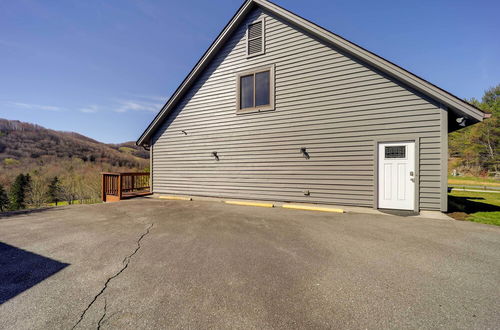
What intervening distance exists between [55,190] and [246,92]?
41.3m

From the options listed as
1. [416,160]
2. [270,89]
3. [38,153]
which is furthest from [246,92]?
[38,153]

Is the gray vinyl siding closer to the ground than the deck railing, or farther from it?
farther from it

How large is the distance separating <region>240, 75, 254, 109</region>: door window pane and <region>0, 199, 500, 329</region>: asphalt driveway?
203 inches

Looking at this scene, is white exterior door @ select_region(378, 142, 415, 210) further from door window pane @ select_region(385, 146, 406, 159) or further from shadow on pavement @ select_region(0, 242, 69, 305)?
shadow on pavement @ select_region(0, 242, 69, 305)

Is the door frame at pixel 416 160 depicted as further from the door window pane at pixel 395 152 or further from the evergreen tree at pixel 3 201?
the evergreen tree at pixel 3 201

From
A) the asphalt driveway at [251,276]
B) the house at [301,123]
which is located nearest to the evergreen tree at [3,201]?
the house at [301,123]

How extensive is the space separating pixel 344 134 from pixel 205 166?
18.7 ft

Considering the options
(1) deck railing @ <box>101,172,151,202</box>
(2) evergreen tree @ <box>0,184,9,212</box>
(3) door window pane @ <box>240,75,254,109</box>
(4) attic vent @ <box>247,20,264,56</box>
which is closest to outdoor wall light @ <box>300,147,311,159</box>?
(3) door window pane @ <box>240,75,254,109</box>

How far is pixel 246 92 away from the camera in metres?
7.79

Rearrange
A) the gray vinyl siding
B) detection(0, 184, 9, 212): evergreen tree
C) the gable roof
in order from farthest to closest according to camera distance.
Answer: detection(0, 184, 9, 212): evergreen tree
the gray vinyl siding
the gable roof

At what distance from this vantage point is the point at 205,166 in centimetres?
846

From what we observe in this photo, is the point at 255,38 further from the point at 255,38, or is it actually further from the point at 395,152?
the point at 395,152

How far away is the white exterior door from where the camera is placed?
5.48 metres

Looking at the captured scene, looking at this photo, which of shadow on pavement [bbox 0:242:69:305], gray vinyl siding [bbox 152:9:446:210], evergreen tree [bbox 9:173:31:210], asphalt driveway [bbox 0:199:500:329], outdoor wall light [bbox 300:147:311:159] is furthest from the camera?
evergreen tree [bbox 9:173:31:210]
